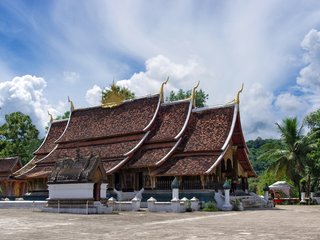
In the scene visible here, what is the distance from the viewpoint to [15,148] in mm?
50531

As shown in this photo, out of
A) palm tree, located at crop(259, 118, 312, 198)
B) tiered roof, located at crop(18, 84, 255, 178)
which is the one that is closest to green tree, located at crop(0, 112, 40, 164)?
tiered roof, located at crop(18, 84, 255, 178)

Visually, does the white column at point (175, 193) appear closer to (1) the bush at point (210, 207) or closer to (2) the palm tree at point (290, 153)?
(1) the bush at point (210, 207)

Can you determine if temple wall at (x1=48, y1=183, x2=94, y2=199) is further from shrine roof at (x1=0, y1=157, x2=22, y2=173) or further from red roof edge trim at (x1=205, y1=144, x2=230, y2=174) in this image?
shrine roof at (x1=0, y1=157, x2=22, y2=173)

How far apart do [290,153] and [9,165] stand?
1002 inches

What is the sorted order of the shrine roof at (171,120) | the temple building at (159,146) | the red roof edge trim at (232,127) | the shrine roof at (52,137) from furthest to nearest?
the shrine roof at (52,137) < the shrine roof at (171,120) < the temple building at (159,146) < the red roof edge trim at (232,127)

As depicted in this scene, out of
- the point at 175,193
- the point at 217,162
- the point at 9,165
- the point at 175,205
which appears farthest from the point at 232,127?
the point at 9,165

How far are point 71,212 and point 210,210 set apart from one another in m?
6.68

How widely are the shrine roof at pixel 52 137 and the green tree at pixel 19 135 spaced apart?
16.3 meters

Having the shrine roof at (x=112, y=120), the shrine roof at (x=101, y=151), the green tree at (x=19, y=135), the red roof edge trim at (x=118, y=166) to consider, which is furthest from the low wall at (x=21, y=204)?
the green tree at (x=19, y=135)

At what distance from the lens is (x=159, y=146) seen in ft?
87.3

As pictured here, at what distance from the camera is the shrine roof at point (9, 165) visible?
40.8 metres

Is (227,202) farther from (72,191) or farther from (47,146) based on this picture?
(47,146)

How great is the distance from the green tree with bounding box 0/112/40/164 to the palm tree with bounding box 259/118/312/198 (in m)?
29.3

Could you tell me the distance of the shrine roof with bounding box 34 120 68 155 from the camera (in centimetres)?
3388
